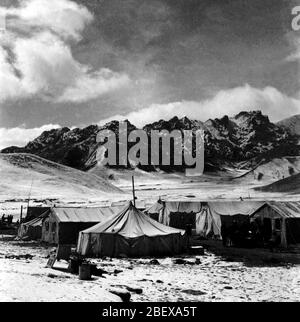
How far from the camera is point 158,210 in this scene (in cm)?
4553

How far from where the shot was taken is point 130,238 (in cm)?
2339

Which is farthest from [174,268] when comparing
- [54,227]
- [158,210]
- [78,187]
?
[78,187]

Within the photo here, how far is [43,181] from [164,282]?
100m

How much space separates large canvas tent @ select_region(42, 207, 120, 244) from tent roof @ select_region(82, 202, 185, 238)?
7150 mm

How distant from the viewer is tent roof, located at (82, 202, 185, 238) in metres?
23.8

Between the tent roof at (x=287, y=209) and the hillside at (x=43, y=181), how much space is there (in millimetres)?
67382

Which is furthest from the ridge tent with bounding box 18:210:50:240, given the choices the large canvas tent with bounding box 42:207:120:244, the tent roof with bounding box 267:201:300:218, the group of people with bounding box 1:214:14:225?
the tent roof with bounding box 267:201:300:218

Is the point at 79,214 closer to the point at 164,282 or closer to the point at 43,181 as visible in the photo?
the point at 164,282

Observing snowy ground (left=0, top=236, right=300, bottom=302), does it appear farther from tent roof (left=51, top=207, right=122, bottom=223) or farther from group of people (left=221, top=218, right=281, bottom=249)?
tent roof (left=51, top=207, right=122, bottom=223)

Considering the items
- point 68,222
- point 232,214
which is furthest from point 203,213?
point 68,222

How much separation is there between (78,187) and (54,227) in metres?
79.4

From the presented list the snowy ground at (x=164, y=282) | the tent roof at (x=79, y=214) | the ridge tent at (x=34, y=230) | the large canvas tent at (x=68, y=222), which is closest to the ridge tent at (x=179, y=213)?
the large canvas tent at (x=68, y=222)
